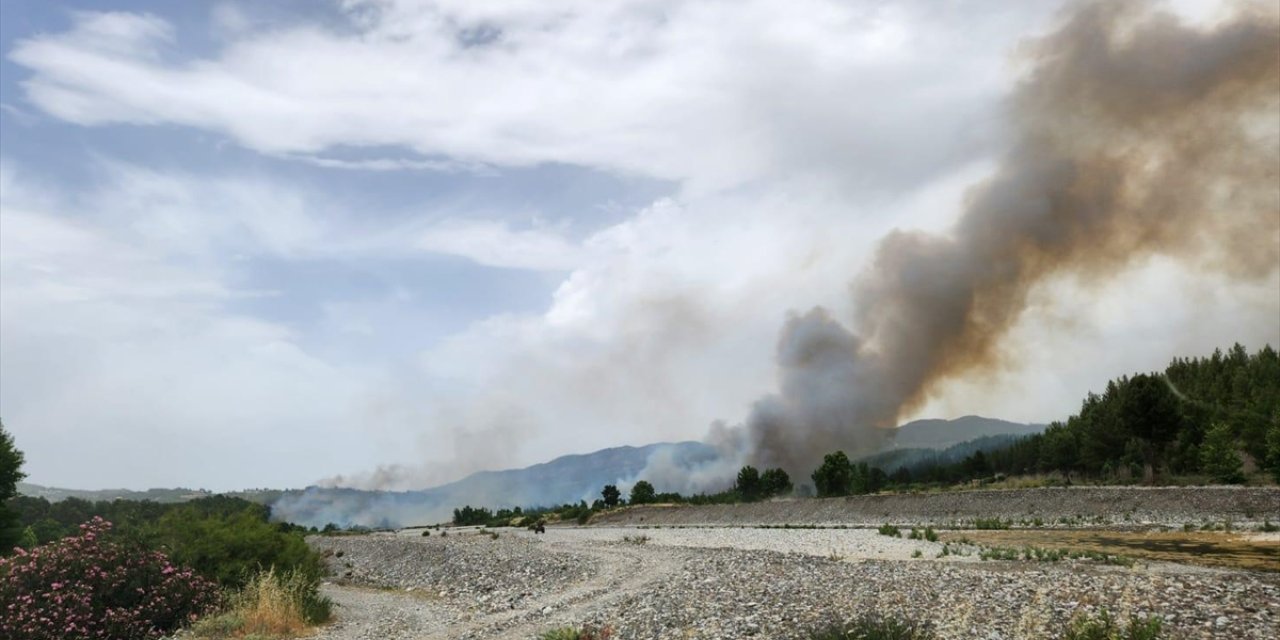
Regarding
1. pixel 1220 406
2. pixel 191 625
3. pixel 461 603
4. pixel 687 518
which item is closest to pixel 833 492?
pixel 687 518

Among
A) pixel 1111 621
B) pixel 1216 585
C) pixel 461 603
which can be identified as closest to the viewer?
pixel 1111 621

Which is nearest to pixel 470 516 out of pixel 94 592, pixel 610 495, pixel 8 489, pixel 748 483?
pixel 610 495

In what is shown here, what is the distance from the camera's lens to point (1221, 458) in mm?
61250

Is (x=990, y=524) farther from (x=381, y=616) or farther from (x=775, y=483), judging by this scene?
(x=775, y=483)

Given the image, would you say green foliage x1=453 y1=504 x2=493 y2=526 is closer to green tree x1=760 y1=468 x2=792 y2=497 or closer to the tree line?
the tree line

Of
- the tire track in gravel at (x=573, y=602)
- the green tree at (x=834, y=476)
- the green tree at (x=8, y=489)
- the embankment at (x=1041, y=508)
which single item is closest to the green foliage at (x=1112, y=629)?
the tire track in gravel at (x=573, y=602)

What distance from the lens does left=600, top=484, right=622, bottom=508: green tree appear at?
105625 mm

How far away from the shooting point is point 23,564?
23094 millimetres

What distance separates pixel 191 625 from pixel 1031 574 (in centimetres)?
2586

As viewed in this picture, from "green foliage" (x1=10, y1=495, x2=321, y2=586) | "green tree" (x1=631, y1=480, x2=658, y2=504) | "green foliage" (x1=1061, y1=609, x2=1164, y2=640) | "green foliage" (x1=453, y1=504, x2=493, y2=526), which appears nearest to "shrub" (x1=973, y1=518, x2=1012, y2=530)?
"green foliage" (x1=1061, y1=609, x2=1164, y2=640)

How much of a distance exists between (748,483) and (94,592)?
78062 mm

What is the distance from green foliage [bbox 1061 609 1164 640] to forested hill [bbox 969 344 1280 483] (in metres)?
55.8

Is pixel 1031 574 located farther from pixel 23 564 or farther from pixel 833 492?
pixel 833 492

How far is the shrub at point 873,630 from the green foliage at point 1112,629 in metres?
2.57
